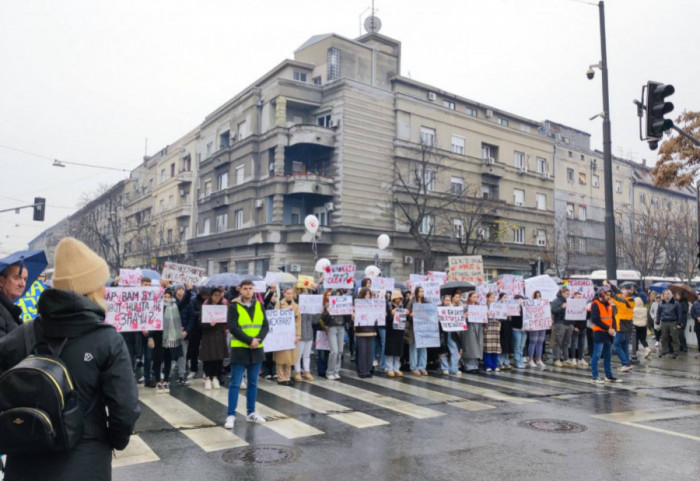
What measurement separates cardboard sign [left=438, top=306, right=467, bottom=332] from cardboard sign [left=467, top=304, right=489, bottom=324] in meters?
0.21

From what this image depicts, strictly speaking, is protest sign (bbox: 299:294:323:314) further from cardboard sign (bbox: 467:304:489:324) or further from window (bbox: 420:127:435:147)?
window (bbox: 420:127:435:147)

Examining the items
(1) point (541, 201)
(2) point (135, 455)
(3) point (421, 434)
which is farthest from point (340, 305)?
(1) point (541, 201)

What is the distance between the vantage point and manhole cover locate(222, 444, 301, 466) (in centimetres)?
625

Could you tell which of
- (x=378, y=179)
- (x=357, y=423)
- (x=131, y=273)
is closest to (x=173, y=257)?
(x=378, y=179)

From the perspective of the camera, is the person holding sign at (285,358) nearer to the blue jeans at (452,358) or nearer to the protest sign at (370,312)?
the protest sign at (370,312)

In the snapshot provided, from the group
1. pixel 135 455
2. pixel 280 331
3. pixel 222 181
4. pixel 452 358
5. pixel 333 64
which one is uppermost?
pixel 333 64

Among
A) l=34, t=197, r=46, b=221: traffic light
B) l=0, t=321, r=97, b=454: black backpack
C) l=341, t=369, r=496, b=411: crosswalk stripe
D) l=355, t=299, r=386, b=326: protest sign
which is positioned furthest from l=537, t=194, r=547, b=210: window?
l=0, t=321, r=97, b=454: black backpack

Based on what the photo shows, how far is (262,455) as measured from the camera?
21.4 ft

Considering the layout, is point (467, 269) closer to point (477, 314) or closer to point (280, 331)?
point (477, 314)

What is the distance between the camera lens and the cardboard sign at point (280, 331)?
1092cm

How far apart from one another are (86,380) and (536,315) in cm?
1300

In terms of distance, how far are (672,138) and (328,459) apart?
19.4m

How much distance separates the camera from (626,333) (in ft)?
47.8

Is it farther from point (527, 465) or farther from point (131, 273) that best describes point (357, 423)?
point (131, 273)
